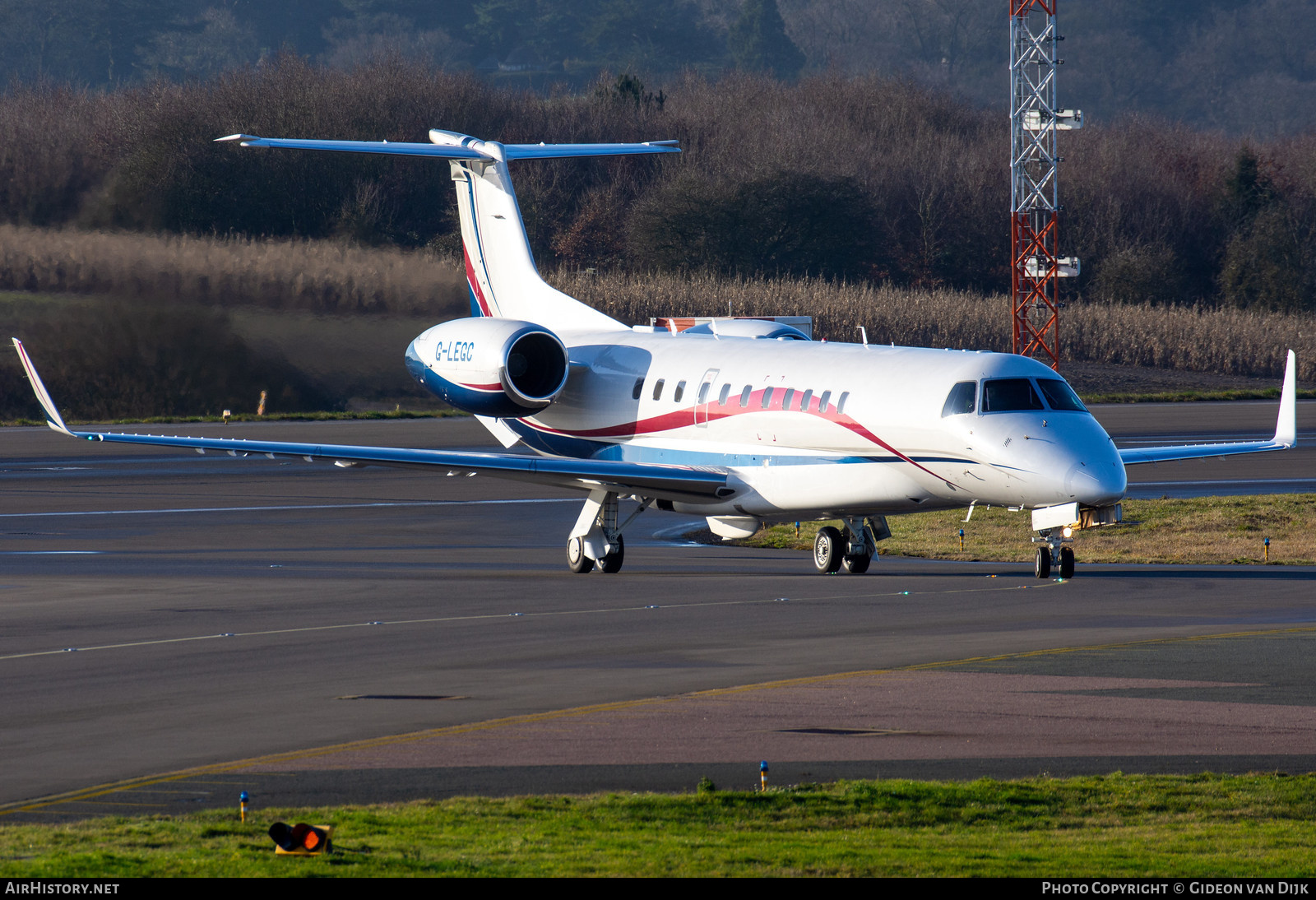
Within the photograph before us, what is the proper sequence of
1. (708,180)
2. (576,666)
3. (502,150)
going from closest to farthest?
(576,666)
(502,150)
(708,180)

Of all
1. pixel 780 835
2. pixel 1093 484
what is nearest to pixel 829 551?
pixel 1093 484

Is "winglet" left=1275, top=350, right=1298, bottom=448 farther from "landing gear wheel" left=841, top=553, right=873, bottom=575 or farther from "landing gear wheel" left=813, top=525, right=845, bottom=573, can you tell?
"landing gear wheel" left=813, top=525, right=845, bottom=573

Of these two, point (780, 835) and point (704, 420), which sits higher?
point (704, 420)

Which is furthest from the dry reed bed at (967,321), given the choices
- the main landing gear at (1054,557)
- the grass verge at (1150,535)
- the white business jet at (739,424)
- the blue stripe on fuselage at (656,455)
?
the main landing gear at (1054,557)

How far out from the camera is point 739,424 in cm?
2673

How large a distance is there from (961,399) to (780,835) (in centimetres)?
1438

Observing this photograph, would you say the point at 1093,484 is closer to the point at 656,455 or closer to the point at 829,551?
the point at 829,551

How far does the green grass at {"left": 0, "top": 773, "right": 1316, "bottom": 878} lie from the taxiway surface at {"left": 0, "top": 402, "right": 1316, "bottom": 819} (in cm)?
92


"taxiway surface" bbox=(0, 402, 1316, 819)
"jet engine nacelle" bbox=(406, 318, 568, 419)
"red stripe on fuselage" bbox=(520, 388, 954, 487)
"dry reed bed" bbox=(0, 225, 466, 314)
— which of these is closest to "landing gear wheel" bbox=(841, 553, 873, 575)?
"taxiway surface" bbox=(0, 402, 1316, 819)

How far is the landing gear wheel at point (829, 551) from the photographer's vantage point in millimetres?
26203

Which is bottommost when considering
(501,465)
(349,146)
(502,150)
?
(501,465)

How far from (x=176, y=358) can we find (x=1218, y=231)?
74404mm
